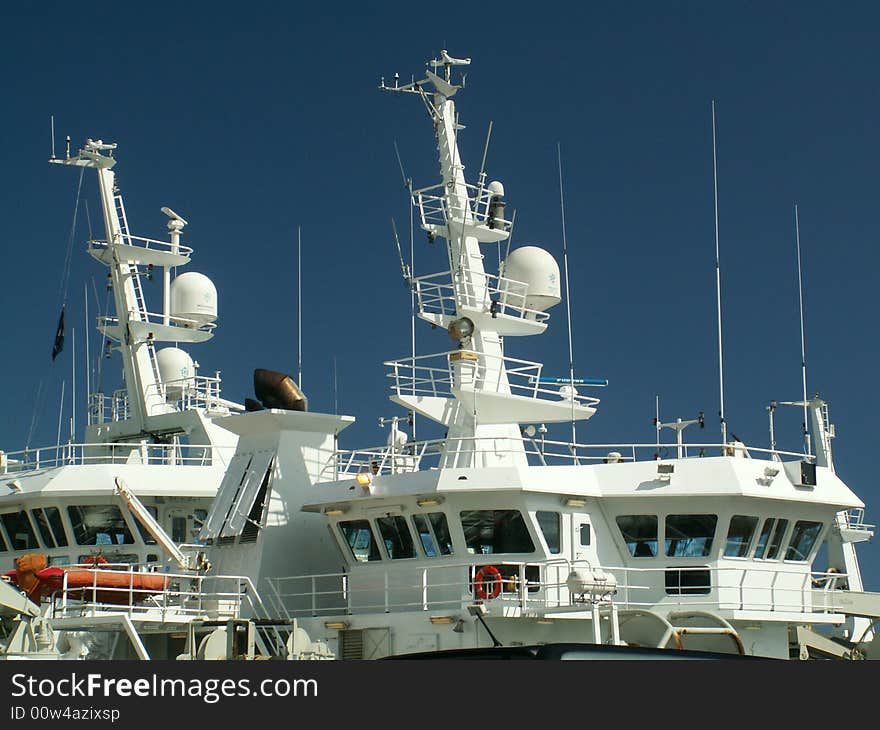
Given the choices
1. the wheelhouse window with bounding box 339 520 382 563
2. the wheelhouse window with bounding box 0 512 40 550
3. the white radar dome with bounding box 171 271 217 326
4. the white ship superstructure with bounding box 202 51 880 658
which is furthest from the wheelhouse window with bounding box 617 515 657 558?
the white radar dome with bounding box 171 271 217 326

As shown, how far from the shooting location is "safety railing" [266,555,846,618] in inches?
1055

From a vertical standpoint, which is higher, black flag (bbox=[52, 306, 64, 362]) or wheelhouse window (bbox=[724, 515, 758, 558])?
black flag (bbox=[52, 306, 64, 362])

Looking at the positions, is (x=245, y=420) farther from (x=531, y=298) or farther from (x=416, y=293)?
(x=531, y=298)

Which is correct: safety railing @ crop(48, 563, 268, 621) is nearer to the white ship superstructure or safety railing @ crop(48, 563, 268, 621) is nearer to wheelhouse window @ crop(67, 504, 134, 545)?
the white ship superstructure

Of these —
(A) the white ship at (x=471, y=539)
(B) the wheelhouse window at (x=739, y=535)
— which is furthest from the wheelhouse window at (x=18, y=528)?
(B) the wheelhouse window at (x=739, y=535)

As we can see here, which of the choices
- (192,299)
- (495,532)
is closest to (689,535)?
(495,532)

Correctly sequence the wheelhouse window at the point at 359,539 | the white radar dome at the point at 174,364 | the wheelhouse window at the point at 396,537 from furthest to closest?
the white radar dome at the point at 174,364 < the wheelhouse window at the point at 359,539 < the wheelhouse window at the point at 396,537

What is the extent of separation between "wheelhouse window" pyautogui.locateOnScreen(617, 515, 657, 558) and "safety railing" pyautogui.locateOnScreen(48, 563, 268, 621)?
8.30m

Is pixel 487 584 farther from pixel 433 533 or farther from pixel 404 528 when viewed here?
pixel 404 528

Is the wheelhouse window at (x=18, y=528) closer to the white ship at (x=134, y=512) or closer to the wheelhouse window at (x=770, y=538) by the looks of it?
the white ship at (x=134, y=512)

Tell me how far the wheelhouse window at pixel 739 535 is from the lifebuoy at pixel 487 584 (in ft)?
16.4

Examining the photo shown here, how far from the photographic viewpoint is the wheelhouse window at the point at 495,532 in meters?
28.0

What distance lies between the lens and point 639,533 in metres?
28.4

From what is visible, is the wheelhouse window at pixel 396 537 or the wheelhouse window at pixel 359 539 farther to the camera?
the wheelhouse window at pixel 359 539
